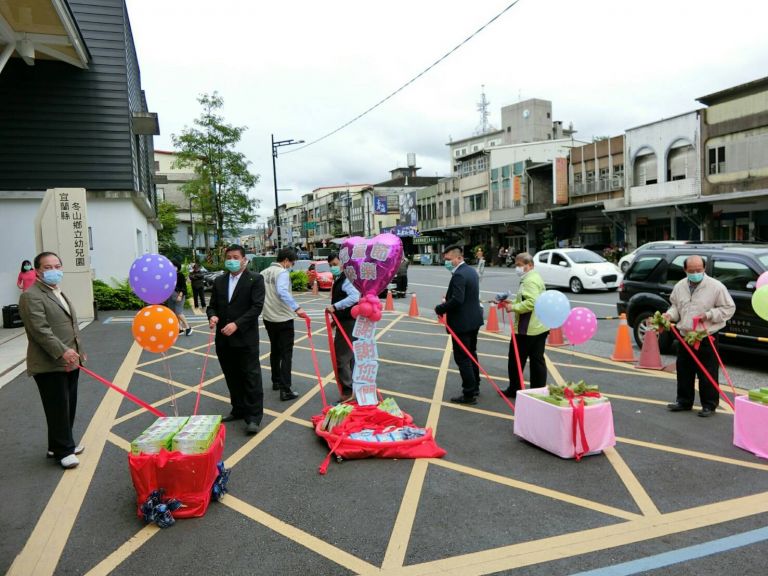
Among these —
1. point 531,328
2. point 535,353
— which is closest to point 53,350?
point 531,328

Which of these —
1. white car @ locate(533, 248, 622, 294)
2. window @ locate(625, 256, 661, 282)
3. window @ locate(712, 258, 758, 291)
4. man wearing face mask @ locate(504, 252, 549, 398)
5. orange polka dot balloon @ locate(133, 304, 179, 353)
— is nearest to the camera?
orange polka dot balloon @ locate(133, 304, 179, 353)

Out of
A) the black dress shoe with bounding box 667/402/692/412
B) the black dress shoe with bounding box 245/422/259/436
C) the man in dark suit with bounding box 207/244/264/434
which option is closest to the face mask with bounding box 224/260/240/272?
the man in dark suit with bounding box 207/244/264/434

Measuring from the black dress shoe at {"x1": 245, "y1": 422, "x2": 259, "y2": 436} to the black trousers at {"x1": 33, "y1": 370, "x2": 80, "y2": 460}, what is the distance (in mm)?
1548

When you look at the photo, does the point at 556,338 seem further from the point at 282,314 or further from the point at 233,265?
the point at 233,265

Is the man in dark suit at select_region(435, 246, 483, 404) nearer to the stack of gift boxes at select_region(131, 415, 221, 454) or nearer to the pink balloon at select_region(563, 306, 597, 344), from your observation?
the pink balloon at select_region(563, 306, 597, 344)

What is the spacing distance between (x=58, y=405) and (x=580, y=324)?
496cm

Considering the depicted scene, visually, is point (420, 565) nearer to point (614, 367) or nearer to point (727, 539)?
point (727, 539)

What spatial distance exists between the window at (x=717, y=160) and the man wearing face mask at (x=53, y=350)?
28.3 metres

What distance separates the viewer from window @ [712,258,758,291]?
7.62 metres

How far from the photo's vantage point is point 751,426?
4773 mm

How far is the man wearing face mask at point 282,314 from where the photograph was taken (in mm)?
6727

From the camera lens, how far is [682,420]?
570 centimetres

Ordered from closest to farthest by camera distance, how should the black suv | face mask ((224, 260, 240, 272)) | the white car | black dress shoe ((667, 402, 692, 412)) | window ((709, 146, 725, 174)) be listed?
face mask ((224, 260, 240, 272)), black dress shoe ((667, 402, 692, 412)), the black suv, the white car, window ((709, 146, 725, 174))

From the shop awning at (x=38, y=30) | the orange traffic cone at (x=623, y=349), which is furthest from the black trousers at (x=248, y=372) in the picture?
the shop awning at (x=38, y=30)
